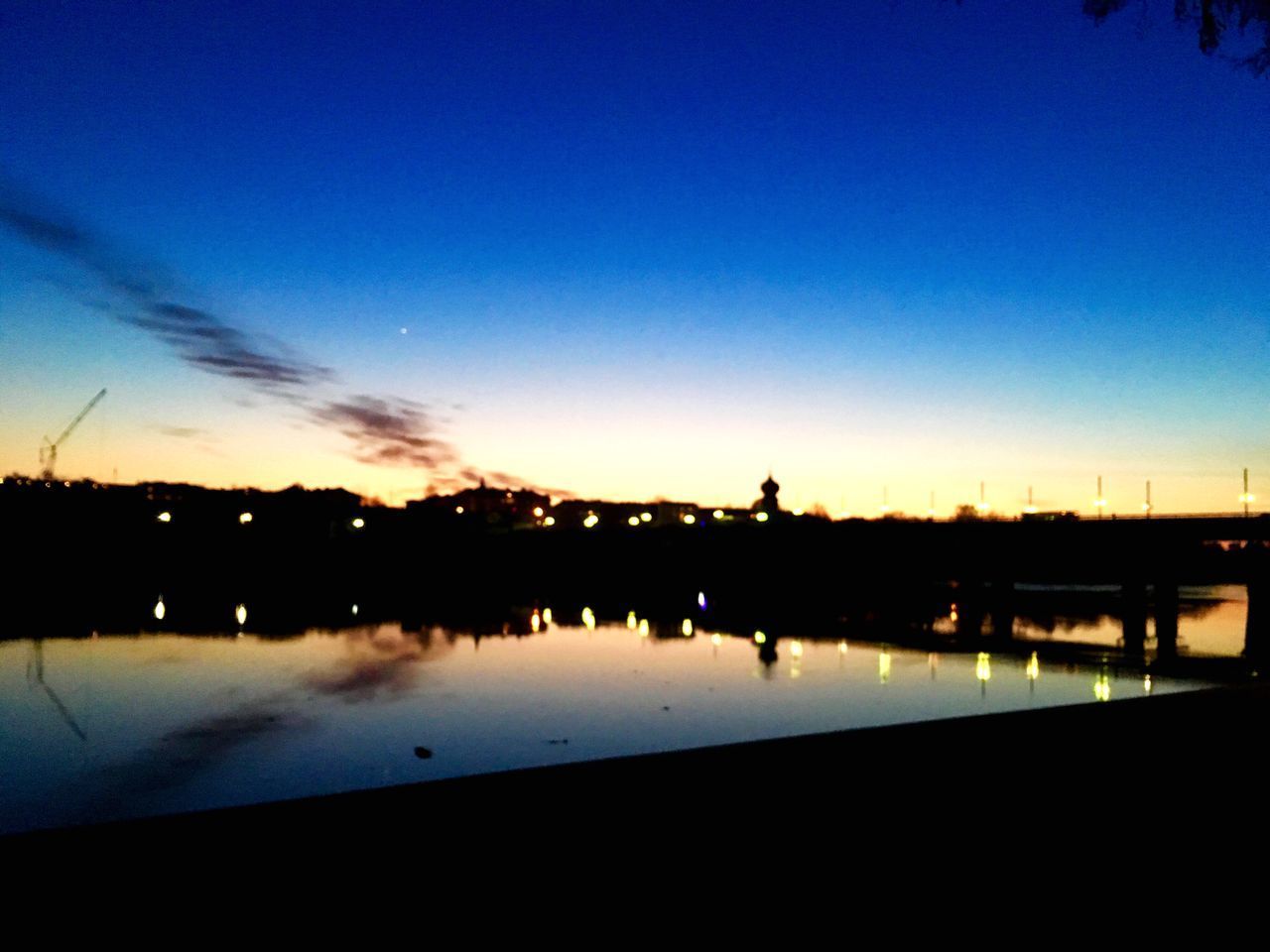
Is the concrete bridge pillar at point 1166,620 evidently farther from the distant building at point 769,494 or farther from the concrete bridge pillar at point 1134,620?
the distant building at point 769,494

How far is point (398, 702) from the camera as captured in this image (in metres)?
25.2

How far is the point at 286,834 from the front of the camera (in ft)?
19.4

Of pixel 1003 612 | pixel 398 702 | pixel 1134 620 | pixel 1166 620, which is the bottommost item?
pixel 398 702

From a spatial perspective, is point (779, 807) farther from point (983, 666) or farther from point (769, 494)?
point (769, 494)

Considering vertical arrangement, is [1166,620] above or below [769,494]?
below

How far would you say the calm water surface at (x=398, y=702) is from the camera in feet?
56.2

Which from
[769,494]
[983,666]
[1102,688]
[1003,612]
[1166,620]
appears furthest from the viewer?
[769,494]

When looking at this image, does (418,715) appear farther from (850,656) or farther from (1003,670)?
(1003,670)

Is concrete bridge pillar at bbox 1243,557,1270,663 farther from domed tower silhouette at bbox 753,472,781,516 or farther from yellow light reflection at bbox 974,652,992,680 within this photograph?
domed tower silhouette at bbox 753,472,781,516

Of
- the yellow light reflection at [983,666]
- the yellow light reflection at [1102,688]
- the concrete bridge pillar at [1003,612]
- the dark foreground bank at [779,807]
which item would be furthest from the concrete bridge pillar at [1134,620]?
the dark foreground bank at [779,807]

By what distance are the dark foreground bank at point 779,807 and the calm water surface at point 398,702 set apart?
33.9 ft

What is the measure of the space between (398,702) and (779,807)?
20320 millimetres

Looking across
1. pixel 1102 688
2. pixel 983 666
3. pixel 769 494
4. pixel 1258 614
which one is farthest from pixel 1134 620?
pixel 769 494

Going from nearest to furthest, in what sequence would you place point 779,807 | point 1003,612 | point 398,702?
1. point 779,807
2. point 398,702
3. point 1003,612
